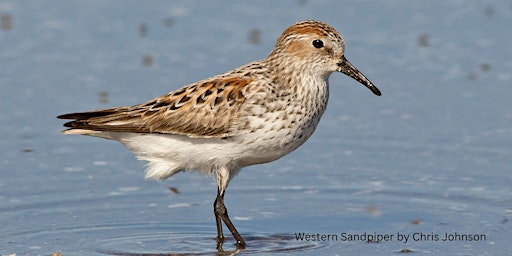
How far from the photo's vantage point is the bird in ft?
39.6

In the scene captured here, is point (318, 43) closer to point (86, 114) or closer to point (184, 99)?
point (184, 99)

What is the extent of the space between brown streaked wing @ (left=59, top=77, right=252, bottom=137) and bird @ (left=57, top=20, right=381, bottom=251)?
0.01 m

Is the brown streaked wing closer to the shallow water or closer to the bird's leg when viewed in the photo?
the bird's leg

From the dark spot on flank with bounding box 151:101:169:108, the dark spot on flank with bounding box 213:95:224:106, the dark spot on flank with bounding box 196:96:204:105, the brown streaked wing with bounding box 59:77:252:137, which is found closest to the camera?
the brown streaked wing with bounding box 59:77:252:137

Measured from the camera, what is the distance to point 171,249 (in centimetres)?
1230

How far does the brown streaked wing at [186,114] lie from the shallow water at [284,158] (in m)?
1.18

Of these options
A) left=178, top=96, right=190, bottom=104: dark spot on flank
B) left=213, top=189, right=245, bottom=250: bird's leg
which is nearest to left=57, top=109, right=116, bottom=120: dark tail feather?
left=178, top=96, right=190, bottom=104: dark spot on flank

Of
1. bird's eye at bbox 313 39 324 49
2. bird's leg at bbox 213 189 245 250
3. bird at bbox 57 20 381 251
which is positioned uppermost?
bird's eye at bbox 313 39 324 49

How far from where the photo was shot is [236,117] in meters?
12.1

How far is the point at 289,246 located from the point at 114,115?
2262 mm

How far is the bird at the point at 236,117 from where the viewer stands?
12062 millimetres

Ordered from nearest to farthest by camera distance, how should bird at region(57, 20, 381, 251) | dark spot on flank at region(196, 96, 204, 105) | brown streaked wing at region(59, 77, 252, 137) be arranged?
bird at region(57, 20, 381, 251) < brown streaked wing at region(59, 77, 252, 137) < dark spot on flank at region(196, 96, 204, 105)

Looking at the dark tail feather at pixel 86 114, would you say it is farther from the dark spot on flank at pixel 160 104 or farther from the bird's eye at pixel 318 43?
the bird's eye at pixel 318 43

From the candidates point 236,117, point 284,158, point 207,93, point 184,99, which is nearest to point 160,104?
point 184,99
